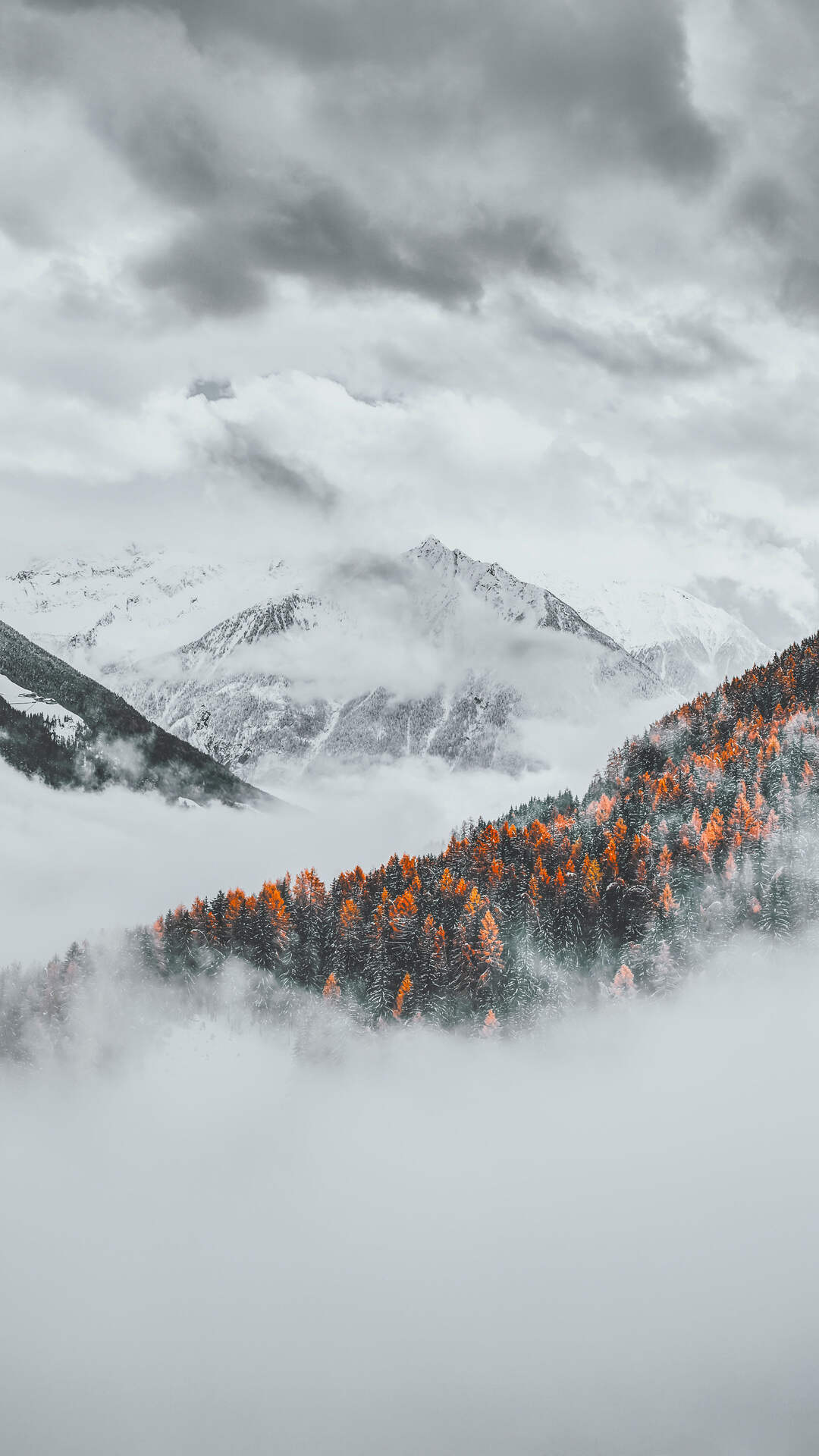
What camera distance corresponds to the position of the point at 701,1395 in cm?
9431

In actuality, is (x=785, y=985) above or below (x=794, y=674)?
below

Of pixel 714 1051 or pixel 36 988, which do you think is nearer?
pixel 714 1051

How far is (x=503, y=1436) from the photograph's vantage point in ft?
322

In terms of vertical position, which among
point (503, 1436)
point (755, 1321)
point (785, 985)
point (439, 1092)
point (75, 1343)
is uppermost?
point (785, 985)

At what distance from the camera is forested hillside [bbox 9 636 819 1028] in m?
121

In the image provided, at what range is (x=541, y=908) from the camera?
126 m

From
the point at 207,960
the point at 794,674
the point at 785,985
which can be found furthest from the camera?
the point at 794,674

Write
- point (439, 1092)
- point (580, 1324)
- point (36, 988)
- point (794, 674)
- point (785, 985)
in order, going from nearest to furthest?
point (580, 1324), point (785, 985), point (439, 1092), point (36, 988), point (794, 674)

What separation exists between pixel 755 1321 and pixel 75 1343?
91.5 meters

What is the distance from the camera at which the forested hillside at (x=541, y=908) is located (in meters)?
121

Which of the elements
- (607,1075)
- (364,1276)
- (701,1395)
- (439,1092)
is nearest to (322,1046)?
(439,1092)

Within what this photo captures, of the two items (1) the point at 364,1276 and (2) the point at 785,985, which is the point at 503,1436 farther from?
(2) the point at 785,985

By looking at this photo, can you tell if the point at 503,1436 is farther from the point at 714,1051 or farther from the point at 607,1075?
the point at 714,1051

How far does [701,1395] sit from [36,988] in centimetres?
11477
